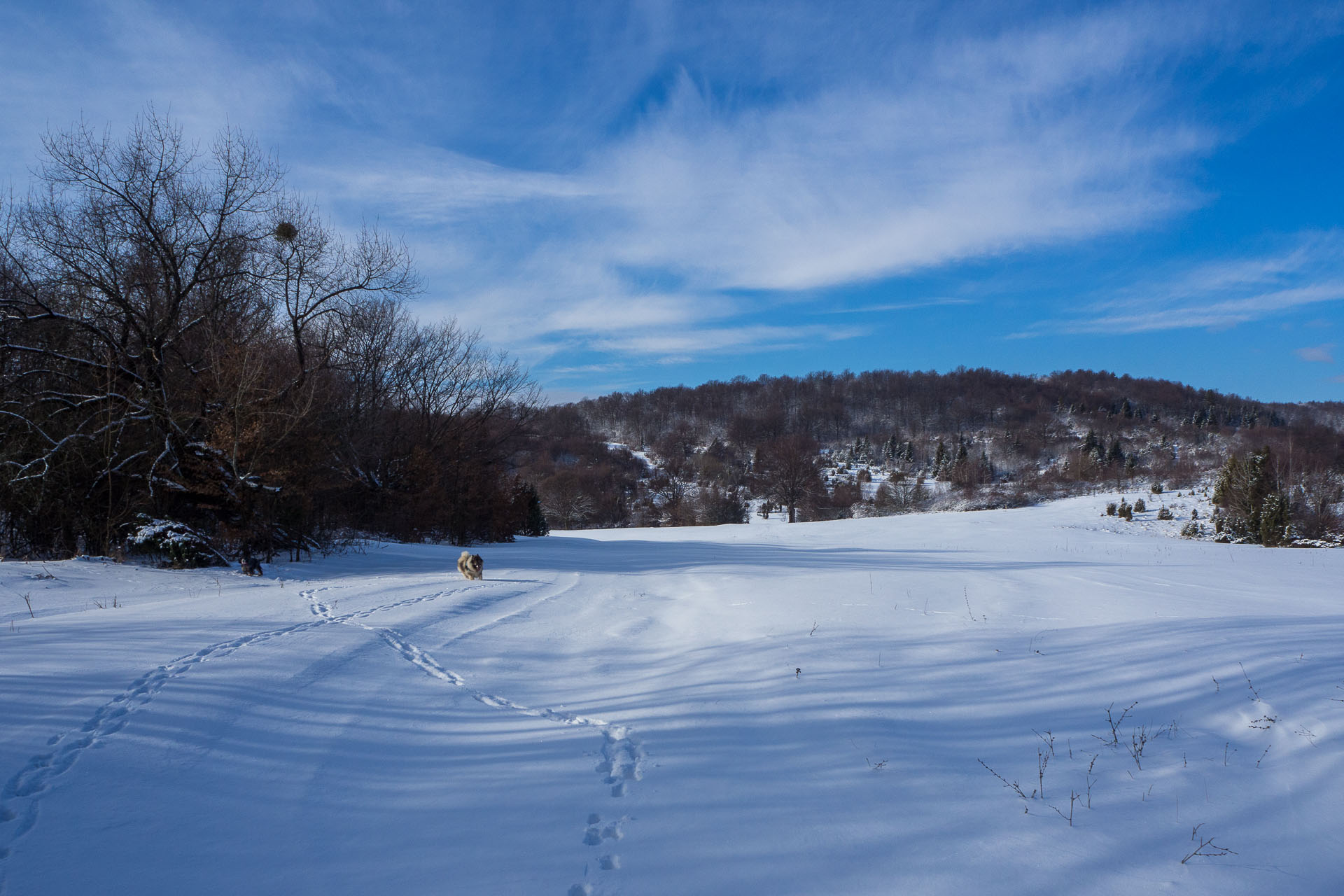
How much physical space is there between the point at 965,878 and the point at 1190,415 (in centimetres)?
16438

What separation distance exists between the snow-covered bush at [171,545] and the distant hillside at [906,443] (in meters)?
25.0

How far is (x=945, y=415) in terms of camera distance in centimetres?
14212

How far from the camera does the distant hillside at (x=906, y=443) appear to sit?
2232 inches

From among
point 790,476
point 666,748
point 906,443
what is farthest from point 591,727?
point 906,443

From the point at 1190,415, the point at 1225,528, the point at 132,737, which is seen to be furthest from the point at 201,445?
the point at 1190,415

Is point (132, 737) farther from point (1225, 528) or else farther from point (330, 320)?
point (1225, 528)

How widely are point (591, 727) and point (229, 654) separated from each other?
2907 mm

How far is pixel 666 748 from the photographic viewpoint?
4.11 meters

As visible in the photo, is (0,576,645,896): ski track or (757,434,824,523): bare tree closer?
(0,576,645,896): ski track

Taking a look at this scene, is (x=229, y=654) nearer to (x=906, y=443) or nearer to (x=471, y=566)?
(x=471, y=566)

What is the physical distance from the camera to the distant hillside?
5669 cm

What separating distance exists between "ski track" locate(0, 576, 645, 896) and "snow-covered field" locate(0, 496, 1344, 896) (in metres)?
0.02

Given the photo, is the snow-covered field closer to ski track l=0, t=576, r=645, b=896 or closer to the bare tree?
ski track l=0, t=576, r=645, b=896

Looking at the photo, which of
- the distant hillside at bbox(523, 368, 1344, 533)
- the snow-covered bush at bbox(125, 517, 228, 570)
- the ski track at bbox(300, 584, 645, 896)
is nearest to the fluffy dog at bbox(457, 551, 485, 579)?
the ski track at bbox(300, 584, 645, 896)
